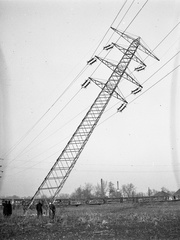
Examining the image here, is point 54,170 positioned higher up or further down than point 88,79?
further down

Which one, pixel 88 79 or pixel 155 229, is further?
pixel 88 79

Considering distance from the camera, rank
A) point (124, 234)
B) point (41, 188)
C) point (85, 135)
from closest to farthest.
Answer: point (124, 234) < point (41, 188) < point (85, 135)

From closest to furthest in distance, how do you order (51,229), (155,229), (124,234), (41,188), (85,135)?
(124,234) < (155,229) < (51,229) < (41,188) < (85,135)

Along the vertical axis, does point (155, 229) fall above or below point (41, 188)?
below

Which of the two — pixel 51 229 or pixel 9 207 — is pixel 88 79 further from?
pixel 9 207

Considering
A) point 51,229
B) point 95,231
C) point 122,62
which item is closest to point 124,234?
point 95,231

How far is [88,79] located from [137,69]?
11.2ft

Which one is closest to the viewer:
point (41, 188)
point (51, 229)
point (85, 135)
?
point (51, 229)

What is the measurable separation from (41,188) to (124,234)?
7735 millimetres

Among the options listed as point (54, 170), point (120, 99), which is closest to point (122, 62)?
point (120, 99)

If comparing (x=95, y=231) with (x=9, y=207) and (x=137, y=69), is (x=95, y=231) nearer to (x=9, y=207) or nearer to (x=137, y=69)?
(x=9, y=207)

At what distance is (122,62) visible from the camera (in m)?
16.3

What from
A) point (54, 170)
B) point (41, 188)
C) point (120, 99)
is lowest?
point (41, 188)

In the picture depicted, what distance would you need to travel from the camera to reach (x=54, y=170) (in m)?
15.6
